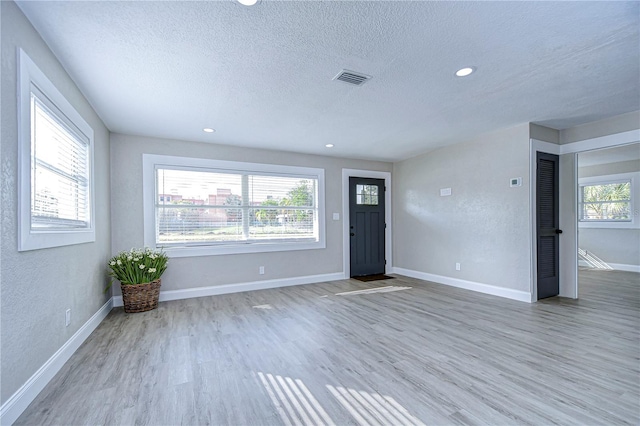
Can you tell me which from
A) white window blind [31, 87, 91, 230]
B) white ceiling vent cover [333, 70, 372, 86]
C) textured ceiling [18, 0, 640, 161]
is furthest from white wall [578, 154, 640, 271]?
white window blind [31, 87, 91, 230]

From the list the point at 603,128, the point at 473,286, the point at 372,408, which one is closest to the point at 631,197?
the point at 603,128

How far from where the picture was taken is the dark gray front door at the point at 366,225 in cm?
591

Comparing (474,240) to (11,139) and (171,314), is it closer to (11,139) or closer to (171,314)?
(171,314)

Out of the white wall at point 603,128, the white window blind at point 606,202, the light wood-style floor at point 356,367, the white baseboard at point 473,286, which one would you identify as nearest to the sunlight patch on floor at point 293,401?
the light wood-style floor at point 356,367

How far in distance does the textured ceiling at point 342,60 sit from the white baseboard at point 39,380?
89.9 inches

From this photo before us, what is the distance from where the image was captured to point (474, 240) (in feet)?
15.3

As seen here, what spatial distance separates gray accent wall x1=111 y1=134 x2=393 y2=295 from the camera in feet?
13.5

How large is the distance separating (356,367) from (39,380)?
218 cm

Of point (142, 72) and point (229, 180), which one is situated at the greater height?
point (142, 72)

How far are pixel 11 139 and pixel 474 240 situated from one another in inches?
207

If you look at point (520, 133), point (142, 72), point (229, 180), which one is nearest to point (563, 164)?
point (520, 133)

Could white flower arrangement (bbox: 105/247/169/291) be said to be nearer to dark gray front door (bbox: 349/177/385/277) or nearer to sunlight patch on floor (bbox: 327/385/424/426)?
sunlight patch on floor (bbox: 327/385/424/426)

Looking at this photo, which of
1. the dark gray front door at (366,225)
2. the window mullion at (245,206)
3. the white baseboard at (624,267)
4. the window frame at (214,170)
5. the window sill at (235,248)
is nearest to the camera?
the window frame at (214,170)

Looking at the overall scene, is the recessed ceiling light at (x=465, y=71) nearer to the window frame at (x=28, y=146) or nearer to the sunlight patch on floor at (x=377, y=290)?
the window frame at (x=28, y=146)
